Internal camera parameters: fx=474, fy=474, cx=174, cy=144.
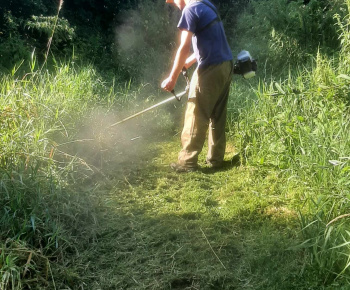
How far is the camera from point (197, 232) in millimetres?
3668

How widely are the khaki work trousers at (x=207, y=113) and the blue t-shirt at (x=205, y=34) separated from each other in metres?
0.09

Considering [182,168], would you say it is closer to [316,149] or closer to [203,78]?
[203,78]

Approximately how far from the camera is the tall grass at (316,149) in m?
3.05

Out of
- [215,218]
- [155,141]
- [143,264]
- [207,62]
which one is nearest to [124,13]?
[155,141]

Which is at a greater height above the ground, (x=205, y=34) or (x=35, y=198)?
(x=205, y=34)

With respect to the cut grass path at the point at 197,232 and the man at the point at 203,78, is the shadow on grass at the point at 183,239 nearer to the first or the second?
the cut grass path at the point at 197,232

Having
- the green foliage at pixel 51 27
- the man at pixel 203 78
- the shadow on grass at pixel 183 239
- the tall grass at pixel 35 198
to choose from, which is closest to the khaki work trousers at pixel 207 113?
the man at pixel 203 78

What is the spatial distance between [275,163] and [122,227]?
1601 millimetres

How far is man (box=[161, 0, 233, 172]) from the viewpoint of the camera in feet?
14.5

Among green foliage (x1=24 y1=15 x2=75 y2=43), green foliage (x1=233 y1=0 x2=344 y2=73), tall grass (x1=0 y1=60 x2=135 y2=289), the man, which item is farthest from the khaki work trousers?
green foliage (x1=233 y1=0 x2=344 y2=73)

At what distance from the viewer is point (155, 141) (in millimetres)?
5812

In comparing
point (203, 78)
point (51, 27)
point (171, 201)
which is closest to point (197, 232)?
point (171, 201)

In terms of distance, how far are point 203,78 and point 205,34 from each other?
0.42 metres

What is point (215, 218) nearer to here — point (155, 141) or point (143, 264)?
point (143, 264)
